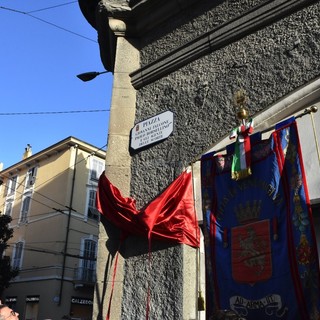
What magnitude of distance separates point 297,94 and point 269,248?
1.40 meters

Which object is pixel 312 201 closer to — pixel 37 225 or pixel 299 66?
pixel 299 66

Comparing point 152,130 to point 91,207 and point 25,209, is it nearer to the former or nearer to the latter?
point 91,207

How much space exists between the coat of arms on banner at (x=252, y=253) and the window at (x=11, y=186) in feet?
95.5

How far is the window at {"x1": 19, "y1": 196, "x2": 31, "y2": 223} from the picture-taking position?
1120 inches

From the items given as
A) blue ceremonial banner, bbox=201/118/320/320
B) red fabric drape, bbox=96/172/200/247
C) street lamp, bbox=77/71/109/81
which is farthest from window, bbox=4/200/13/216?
blue ceremonial banner, bbox=201/118/320/320

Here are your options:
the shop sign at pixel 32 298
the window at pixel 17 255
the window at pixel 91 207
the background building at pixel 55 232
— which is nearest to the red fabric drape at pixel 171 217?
the background building at pixel 55 232

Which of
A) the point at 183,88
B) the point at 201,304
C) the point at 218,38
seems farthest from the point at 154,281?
the point at 218,38

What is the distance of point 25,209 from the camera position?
28.7 meters

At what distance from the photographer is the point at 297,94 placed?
3.84 metres

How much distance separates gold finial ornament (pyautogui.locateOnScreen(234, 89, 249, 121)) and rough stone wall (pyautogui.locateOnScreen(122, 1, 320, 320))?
65mm

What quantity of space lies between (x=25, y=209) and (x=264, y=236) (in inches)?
1071

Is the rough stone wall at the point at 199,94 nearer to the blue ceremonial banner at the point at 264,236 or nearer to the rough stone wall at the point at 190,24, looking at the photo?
the rough stone wall at the point at 190,24

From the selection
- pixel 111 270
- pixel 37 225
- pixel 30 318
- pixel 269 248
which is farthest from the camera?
pixel 37 225

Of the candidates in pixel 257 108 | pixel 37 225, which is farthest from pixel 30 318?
pixel 257 108
